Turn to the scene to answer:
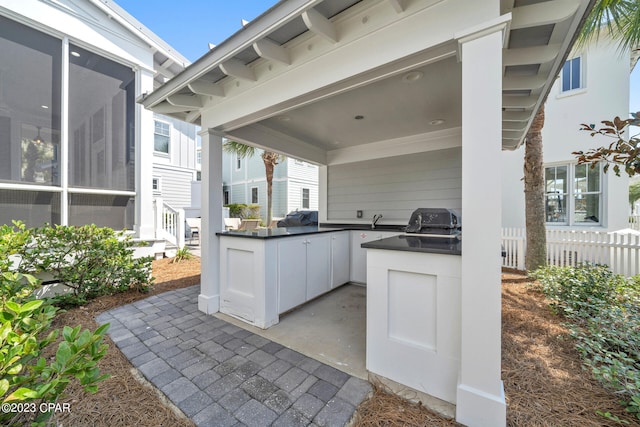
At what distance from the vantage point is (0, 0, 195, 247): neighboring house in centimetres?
352

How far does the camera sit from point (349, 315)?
315 cm

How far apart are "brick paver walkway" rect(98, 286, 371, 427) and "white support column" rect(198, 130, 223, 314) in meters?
0.42

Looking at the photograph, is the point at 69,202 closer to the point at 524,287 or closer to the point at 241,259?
the point at 241,259

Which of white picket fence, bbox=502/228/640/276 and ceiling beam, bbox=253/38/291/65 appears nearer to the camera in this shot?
ceiling beam, bbox=253/38/291/65

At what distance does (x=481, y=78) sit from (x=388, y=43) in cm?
71

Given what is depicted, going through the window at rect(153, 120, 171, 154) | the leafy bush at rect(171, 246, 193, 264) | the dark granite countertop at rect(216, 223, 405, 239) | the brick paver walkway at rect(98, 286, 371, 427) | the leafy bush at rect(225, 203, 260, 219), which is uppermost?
the window at rect(153, 120, 171, 154)

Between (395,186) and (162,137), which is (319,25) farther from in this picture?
(162,137)

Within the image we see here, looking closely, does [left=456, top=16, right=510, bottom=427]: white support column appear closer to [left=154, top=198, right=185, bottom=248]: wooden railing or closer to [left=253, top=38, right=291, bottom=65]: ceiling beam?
[left=253, top=38, right=291, bottom=65]: ceiling beam

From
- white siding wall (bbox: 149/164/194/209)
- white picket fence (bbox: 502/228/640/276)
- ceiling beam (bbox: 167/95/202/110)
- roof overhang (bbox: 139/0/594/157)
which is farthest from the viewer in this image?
white siding wall (bbox: 149/164/194/209)

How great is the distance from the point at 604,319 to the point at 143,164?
6.93 m

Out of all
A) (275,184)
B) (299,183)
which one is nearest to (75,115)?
(275,184)

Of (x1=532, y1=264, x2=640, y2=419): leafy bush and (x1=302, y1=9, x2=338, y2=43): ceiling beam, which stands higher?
(x1=302, y1=9, x2=338, y2=43): ceiling beam

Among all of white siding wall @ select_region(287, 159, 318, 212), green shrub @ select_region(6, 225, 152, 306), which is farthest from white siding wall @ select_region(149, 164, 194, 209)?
green shrub @ select_region(6, 225, 152, 306)

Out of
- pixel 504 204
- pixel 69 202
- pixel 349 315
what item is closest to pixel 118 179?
pixel 69 202
